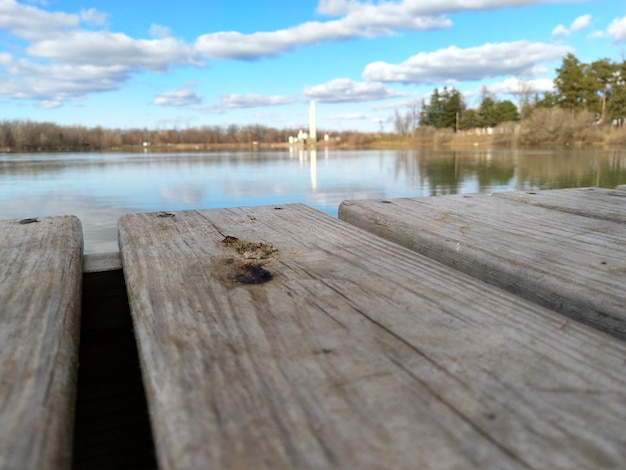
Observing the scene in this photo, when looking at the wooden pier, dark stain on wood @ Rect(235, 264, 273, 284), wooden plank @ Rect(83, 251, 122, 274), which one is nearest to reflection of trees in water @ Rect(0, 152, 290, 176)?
wooden plank @ Rect(83, 251, 122, 274)

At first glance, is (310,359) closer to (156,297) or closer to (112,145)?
(156,297)

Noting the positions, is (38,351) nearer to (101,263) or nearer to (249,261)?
(249,261)

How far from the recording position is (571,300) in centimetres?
73

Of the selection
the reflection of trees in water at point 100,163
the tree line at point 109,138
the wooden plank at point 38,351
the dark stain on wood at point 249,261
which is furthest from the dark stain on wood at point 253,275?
the tree line at point 109,138

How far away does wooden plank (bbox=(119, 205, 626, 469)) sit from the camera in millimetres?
370

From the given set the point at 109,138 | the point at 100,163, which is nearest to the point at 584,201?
the point at 100,163

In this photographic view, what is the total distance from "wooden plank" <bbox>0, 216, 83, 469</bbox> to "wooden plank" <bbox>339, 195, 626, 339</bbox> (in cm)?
→ 71

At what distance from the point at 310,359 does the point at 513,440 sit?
0.68 feet

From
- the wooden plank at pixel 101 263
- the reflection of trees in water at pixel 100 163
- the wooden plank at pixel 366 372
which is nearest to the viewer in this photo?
the wooden plank at pixel 366 372

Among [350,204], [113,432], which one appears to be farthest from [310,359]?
[350,204]

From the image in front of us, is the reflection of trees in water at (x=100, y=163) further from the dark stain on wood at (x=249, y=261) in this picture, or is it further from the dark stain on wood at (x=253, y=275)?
the dark stain on wood at (x=253, y=275)

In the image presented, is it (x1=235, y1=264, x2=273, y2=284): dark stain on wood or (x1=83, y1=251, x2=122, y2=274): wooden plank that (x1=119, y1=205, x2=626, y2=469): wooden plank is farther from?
(x1=83, y1=251, x2=122, y2=274): wooden plank

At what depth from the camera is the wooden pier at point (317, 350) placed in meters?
0.38

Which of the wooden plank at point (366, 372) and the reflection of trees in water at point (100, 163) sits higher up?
the reflection of trees in water at point (100, 163)
